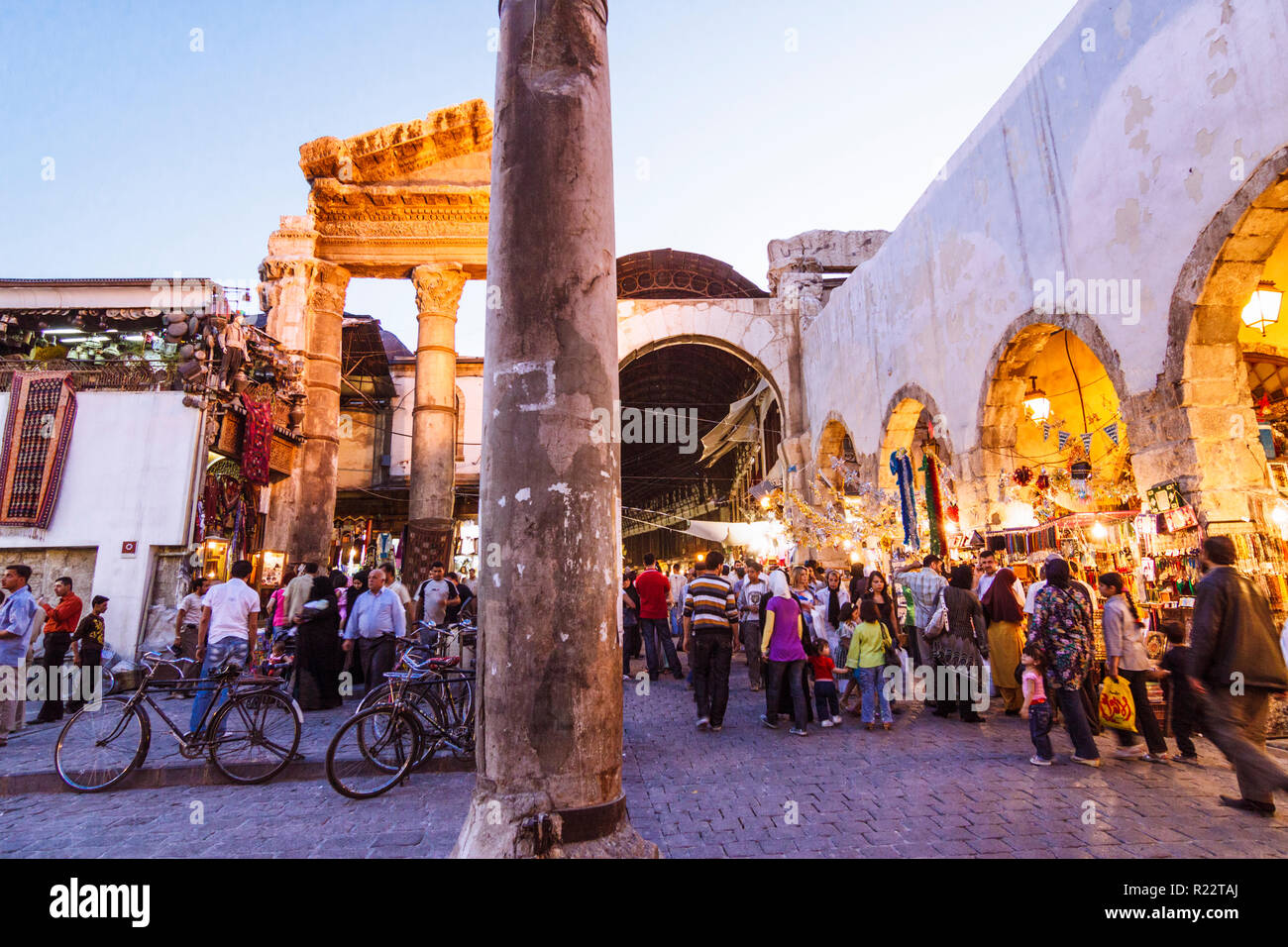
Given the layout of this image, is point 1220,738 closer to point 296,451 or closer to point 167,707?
point 167,707

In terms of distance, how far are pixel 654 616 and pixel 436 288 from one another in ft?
26.9

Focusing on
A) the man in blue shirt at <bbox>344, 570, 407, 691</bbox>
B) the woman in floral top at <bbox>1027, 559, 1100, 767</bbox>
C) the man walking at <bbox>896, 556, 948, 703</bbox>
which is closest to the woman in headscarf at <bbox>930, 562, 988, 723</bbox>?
the man walking at <bbox>896, 556, 948, 703</bbox>

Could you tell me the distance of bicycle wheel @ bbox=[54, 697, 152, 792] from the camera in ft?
17.8

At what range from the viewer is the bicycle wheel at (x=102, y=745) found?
5414 millimetres

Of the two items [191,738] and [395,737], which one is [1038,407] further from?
[191,738]

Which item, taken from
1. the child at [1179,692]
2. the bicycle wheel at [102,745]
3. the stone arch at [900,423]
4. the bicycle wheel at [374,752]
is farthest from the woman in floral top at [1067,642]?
the bicycle wheel at [102,745]

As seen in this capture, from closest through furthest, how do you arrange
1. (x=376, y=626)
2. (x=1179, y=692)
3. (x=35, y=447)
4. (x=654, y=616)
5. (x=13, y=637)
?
(x=1179, y=692), (x=13, y=637), (x=376, y=626), (x=654, y=616), (x=35, y=447)

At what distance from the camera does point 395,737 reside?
5328 millimetres

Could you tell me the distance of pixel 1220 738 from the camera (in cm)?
430

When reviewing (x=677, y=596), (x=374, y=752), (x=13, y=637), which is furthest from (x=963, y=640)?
(x=13, y=637)

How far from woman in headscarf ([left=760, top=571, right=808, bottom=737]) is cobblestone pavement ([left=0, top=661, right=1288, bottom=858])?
0.76 m

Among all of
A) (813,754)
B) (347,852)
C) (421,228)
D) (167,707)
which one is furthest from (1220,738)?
(421,228)

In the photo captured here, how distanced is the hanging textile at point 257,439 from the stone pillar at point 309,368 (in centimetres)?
Answer: 102

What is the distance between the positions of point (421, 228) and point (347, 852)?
13.1 meters
